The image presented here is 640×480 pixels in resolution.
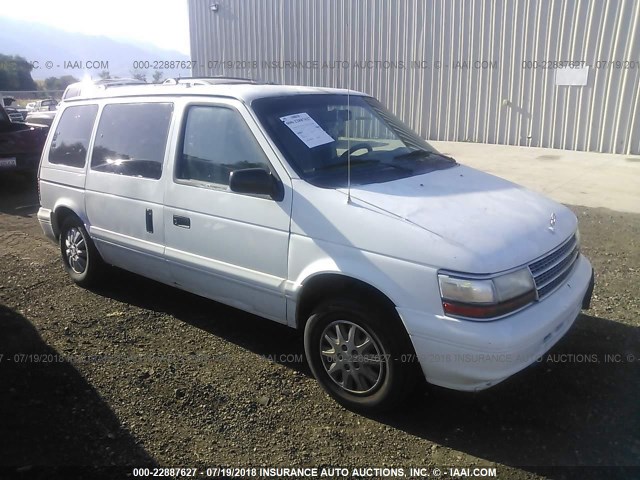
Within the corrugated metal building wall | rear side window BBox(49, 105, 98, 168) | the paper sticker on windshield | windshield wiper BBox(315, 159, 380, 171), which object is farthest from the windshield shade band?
the corrugated metal building wall

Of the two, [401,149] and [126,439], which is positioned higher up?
[401,149]

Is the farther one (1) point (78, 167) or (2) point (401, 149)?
(1) point (78, 167)

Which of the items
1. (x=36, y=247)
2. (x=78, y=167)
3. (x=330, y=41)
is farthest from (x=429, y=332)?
(x=330, y=41)

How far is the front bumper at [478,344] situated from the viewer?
2.71m

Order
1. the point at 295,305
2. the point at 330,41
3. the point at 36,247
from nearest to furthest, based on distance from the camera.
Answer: the point at 295,305
the point at 36,247
the point at 330,41

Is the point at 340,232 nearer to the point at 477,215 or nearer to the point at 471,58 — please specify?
the point at 477,215

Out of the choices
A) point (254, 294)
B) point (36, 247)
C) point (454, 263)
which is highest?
point (454, 263)

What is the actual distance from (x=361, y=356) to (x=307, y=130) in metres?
1.52

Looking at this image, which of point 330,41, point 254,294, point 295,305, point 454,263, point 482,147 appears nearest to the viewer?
point 454,263

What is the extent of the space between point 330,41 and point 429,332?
43.6ft

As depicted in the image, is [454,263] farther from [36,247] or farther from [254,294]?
[36,247]

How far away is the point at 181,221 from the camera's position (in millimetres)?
3990

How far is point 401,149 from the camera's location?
4.07 metres

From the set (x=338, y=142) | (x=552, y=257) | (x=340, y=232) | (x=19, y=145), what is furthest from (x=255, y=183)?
(x=19, y=145)
